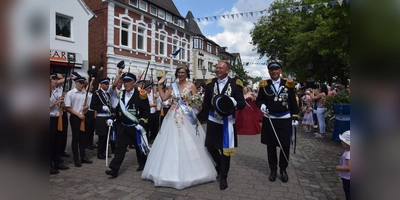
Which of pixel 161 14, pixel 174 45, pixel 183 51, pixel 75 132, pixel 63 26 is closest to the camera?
pixel 75 132

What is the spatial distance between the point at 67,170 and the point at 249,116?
6.19 meters

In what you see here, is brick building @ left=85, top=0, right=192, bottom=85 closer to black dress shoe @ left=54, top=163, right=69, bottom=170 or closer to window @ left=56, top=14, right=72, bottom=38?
window @ left=56, top=14, right=72, bottom=38

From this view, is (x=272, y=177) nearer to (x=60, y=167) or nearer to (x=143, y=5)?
(x=60, y=167)

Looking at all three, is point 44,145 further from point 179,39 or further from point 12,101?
point 179,39

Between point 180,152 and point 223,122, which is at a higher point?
point 223,122

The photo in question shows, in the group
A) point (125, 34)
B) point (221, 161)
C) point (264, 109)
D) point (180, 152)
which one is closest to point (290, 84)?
point (264, 109)

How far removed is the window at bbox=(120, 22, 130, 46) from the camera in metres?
24.3

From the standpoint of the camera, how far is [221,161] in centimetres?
Answer: 479

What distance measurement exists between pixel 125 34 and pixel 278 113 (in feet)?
72.7

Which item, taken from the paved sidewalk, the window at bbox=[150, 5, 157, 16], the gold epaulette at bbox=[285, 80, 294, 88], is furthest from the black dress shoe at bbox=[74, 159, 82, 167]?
the window at bbox=[150, 5, 157, 16]

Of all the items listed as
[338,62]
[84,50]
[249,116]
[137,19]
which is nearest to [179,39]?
[137,19]

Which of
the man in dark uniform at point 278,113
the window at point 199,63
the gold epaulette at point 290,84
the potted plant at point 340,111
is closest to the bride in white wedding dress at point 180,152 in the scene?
the man in dark uniform at point 278,113

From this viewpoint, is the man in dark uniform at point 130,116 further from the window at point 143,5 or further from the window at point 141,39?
the window at point 143,5

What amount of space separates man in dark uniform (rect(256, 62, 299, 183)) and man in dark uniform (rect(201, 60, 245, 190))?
72 centimetres
